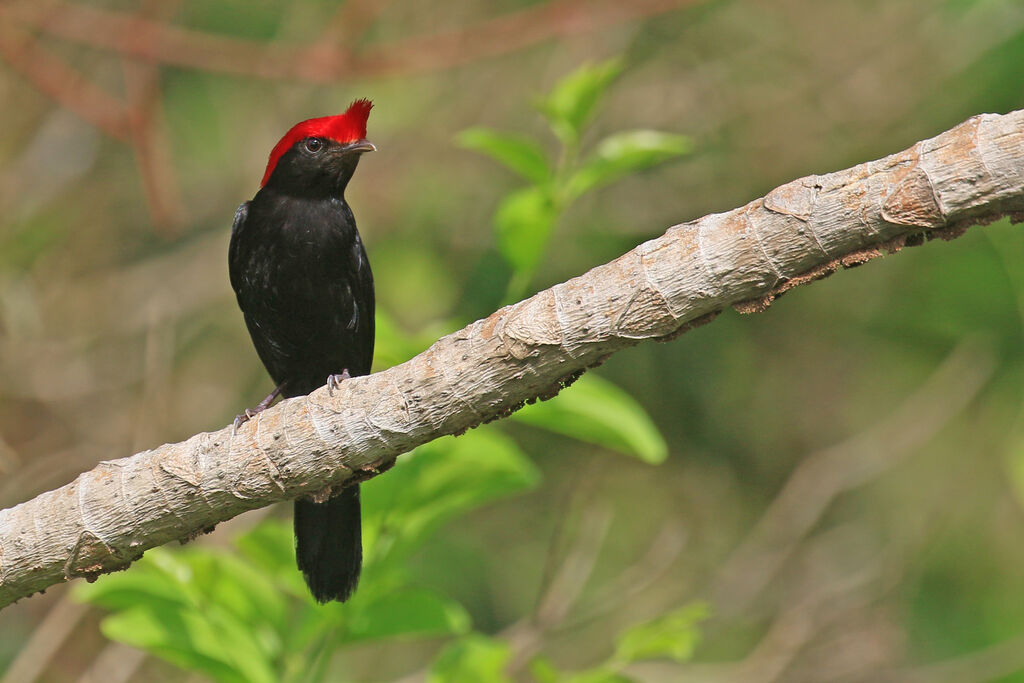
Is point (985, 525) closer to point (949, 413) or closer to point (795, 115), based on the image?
point (949, 413)

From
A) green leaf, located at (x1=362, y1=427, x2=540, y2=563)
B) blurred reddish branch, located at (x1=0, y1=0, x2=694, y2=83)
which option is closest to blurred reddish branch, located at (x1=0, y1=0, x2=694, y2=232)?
blurred reddish branch, located at (x1=0, y1=0, x2=694, y2=83)

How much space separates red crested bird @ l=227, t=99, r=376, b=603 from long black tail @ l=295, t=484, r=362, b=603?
0.68 metres

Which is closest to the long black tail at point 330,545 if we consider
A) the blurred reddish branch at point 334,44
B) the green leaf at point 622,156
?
the green leaf at point 622,156

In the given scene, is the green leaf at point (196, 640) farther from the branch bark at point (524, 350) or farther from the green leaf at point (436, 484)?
the green leaf at point (436, 484)

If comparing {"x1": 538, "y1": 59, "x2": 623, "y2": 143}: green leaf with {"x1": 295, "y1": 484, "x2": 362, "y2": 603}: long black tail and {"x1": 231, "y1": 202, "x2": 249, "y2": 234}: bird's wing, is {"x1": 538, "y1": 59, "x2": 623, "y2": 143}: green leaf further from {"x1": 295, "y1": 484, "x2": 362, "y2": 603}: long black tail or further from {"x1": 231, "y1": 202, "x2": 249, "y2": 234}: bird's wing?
{"x1": 231, "y1": 202, "x2": 249, "y2": 234}: bird's wing

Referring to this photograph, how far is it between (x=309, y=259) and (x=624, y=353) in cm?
220

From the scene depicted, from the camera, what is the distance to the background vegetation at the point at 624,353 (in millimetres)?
4801

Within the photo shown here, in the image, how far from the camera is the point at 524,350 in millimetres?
2166

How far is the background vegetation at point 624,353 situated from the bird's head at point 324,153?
0.62 metres

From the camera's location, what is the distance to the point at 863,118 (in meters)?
6.10

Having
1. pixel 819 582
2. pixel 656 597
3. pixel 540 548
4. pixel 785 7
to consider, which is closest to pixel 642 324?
pixel 819 582

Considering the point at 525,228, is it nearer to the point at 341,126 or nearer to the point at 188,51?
the point at 341,126

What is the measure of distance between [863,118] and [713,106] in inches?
32.6

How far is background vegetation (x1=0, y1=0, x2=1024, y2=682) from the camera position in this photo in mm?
4801
